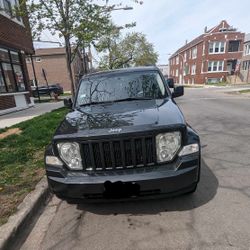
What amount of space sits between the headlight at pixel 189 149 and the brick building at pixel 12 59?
11068 millimetres

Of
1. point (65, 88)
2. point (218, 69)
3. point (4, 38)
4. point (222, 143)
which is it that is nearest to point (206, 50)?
point (218, 69)

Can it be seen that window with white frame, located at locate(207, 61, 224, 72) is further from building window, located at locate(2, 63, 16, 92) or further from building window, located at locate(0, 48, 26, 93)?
building window, located at locate(2, 63, 16, 92)

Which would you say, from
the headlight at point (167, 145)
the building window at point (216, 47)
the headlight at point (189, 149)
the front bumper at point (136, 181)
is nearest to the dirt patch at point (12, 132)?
the front bumper at point (136, 181)

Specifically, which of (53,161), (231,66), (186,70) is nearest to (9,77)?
(53,161)

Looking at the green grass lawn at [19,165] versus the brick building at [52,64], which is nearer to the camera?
the green grass lawn at [19,165]

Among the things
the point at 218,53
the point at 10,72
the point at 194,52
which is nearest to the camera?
the point at 10,72

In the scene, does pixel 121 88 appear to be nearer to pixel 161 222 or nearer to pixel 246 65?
pixel 161 222

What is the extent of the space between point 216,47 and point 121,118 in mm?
45605

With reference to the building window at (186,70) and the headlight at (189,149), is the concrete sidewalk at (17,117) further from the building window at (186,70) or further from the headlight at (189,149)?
the building window at (186,70)

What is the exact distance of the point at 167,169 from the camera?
2629mm

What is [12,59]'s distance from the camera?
13297 mm

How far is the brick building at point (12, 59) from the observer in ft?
38.5

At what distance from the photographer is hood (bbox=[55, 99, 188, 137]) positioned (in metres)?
2.71

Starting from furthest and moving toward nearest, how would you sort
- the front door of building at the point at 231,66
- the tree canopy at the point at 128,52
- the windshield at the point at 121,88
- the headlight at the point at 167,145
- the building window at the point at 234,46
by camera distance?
the front door of building at the point at 231,66 → the building window at the point at 234,46 → the tree canopy at the point at 128,52 → the windshield at the point at 121,88 → the headlight at the point at 167,145
